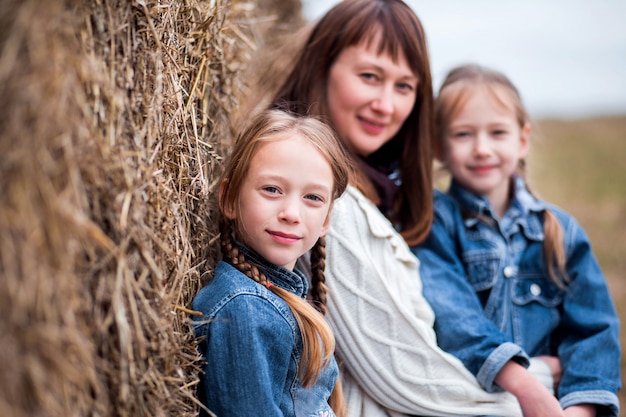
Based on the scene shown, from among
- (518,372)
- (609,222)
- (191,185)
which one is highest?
(191,185)

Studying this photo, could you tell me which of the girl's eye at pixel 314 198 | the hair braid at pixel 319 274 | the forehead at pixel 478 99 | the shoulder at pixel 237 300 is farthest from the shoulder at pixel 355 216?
the forehead at pixel 478 99

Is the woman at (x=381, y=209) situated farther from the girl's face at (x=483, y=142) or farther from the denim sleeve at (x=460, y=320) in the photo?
the girl's face at (x=483, y=142)

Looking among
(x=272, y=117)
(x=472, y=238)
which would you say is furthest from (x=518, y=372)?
(x=272, y=117)

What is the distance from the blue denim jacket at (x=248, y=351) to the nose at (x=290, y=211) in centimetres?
21

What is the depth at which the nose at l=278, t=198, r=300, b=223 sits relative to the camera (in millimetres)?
1973

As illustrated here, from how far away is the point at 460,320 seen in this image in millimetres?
2562

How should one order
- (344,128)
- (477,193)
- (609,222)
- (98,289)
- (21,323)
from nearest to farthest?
(21,323)
(98,289)
(344,128)
(477,193)
(609,222)

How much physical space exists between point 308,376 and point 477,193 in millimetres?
1523

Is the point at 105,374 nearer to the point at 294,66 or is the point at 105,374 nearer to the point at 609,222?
the point at 294,66

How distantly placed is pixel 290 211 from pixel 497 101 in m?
1.54

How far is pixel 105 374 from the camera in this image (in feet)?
4.81

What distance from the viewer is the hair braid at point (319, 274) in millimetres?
2238

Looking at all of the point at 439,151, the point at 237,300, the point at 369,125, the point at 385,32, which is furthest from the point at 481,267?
→ the point at 237,300

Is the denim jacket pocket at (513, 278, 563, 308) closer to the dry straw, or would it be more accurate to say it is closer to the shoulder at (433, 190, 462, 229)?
the shoulder at (433, 190, 462, 229)
